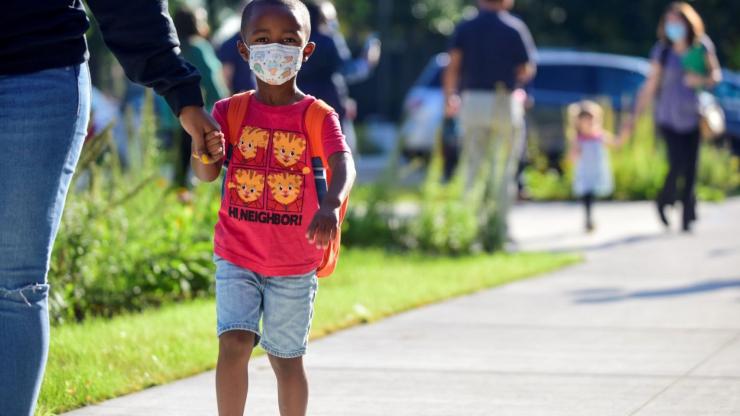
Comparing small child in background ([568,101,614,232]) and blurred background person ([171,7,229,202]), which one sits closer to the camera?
blurred background person ([171,7,229,202])

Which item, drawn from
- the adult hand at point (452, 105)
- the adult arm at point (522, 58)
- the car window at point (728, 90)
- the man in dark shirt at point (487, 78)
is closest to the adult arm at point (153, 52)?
the man in dark shirt at point (487, 78)

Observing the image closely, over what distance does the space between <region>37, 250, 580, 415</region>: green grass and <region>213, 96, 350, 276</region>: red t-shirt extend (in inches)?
44.8

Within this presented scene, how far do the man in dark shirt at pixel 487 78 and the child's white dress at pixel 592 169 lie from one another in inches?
64.2

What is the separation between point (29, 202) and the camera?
3479 millimetres

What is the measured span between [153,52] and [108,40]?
0.13 metres

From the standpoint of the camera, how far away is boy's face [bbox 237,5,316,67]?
4.11 metres

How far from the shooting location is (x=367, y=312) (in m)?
7.27

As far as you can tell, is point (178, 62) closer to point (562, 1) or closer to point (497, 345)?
point (497, 345)

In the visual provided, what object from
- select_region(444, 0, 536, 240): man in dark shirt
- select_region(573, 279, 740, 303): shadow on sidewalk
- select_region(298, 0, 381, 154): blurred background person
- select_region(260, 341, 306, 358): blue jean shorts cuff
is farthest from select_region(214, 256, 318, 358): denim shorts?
select_region(444, 0, 536, 240): man in dark shirt

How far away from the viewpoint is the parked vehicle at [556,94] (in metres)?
19.4

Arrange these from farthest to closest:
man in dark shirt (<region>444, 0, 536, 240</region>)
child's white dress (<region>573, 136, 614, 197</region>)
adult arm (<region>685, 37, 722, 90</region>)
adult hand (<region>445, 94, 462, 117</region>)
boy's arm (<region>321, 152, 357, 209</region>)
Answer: child's white dress (<region>573, 136, 614, 197</region>) → adult arm (<region>685, 37, 722, 90</region>) → adult hand (<region>445, 94, 462, 117</region>) → man in dark shirt (<region>444, 0, 536, 240</region>) → boy's arm (<region>321, 152, 357, 209</region>)

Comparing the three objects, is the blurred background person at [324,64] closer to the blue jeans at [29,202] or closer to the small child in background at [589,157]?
the small child in background at [589,157]

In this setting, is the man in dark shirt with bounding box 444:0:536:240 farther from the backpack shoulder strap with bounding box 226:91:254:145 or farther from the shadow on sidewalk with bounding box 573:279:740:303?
the backpack shoulder strap with bounding box 226:91:254:145

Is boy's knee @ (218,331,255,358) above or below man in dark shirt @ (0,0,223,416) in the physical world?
below
